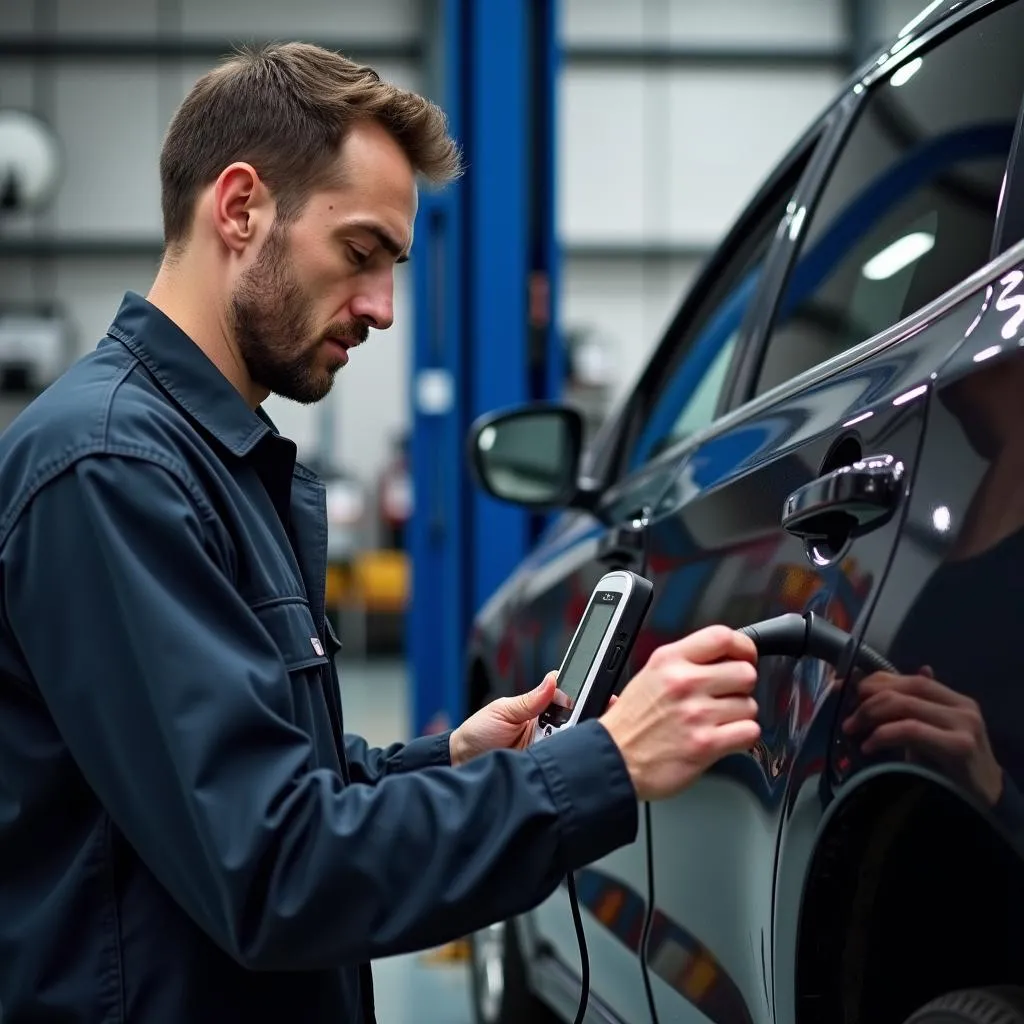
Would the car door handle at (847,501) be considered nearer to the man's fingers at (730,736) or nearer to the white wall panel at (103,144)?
the man's fingers at (730,736)

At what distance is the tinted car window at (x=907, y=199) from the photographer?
158 centimetres

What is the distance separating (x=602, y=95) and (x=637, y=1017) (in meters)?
13.3

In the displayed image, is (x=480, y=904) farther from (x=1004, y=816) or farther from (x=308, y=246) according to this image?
(x=308, y=246)

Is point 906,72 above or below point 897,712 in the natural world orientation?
above

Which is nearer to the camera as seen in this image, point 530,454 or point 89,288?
point 530,454

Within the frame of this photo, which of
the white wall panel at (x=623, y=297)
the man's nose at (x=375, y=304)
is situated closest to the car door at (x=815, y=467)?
the man's nose at (x=375, y=304)

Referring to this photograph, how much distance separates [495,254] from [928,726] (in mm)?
4038

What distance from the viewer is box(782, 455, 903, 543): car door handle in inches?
51.4

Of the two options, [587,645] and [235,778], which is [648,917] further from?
[235,778]

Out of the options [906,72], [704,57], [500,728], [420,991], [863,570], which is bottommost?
[420,991]

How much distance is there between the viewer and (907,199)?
179 centimetres

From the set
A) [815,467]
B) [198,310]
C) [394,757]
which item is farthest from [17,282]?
[815,467]

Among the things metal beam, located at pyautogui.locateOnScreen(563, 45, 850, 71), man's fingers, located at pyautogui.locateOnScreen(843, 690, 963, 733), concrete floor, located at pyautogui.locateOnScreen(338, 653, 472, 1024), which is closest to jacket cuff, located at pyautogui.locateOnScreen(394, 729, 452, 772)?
man's fingers, located at pyautogui.locateOnScreen(843, 690, 963, 733)

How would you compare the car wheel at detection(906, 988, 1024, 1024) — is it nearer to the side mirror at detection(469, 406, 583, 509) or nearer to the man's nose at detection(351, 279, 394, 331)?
the man's nose at detection(351, 279, 394, 331)
